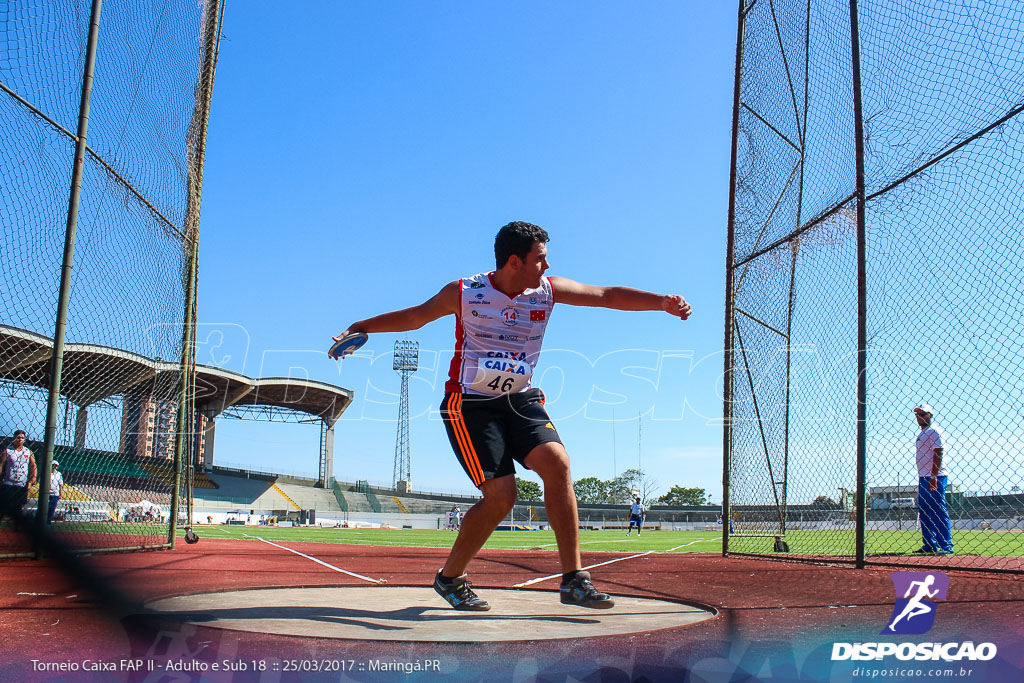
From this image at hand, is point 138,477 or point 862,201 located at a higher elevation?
point 862,201

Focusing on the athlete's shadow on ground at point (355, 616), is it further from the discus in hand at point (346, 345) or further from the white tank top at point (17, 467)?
the white tank top at point (17, 467)

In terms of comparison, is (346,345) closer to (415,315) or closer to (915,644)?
(415,315)

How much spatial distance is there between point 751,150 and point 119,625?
7.77 meters

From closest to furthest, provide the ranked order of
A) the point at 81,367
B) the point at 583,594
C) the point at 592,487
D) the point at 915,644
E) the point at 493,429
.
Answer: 1. the point at 915,644
2. the point at 583,594
3. the point at 493,429
4. the point at 81,367
5. the point at 592,487

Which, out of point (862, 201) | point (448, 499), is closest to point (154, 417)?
point (862, 201)

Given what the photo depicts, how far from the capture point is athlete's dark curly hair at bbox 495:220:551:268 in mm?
3662

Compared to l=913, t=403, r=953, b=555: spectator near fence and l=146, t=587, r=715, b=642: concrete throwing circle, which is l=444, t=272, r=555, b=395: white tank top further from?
l=913, t=403, r=953, b=555: spectator near fence

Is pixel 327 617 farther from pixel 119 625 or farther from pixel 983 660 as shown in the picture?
pixel 983 660

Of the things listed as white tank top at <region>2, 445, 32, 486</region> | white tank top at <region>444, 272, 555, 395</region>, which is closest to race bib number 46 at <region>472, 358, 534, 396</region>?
white tank top at <region>444, 272, 555, 395</region>

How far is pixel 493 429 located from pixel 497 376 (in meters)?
0.27

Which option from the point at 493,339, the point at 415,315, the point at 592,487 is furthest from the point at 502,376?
the point at 592,487

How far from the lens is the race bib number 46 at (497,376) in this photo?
12.0 feet

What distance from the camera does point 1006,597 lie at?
12.1 ft

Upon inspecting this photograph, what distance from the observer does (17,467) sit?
7.31 meters
